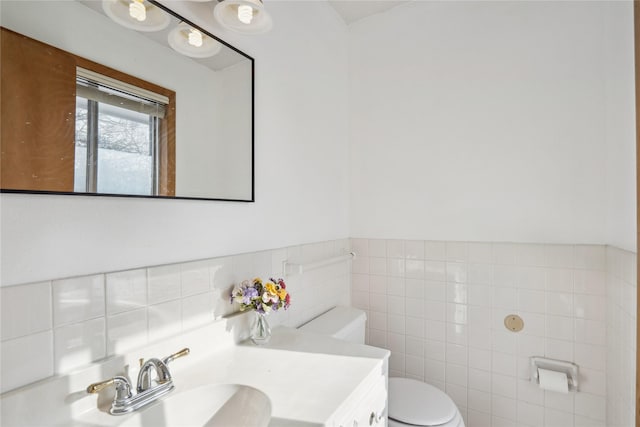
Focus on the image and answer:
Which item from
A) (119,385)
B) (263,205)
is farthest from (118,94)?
(119,385)

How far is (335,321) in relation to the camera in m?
1.74

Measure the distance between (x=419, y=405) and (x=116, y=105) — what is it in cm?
168

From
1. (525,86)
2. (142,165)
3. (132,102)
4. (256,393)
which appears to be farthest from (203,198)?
(525,86)

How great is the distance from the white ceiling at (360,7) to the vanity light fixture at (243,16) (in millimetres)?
1006

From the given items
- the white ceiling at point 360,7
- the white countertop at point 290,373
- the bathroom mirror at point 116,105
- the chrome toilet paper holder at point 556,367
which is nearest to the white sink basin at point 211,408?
the white countertop at point 290,373

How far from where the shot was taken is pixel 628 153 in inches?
52.6

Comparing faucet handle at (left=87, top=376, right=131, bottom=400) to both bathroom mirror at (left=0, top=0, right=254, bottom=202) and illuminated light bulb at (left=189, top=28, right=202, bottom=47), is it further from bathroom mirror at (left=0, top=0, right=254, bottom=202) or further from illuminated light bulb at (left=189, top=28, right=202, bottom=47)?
illuminated light bulb at (left=189, top=28, right=202, bottom=47)

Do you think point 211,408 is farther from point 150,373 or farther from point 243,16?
point 243,16

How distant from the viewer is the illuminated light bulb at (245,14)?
1159 millimetres

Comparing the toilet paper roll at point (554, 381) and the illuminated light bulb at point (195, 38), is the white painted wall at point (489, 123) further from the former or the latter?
the illuminated light bulb at point (195, 38)

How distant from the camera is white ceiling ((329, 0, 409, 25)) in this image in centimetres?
197

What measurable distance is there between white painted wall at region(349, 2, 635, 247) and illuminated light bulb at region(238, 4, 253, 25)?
1.10 meters

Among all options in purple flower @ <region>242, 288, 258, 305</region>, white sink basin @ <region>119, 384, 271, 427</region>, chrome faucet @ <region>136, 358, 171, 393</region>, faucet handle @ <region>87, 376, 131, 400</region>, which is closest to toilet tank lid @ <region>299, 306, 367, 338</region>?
purple flower @ <region>242, 288, 258, 305</region>

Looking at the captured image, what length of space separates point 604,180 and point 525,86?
0.59 meters
